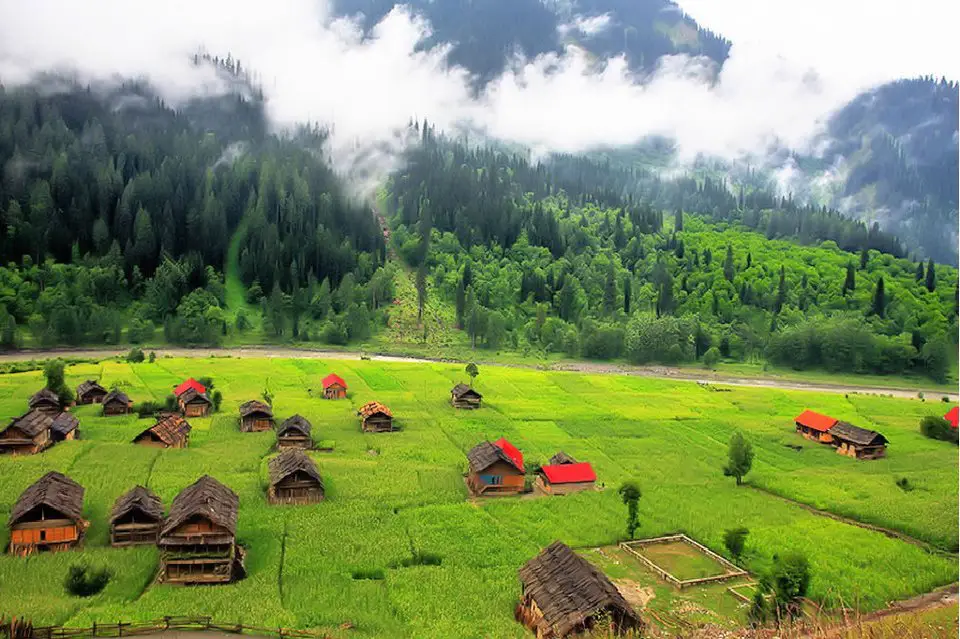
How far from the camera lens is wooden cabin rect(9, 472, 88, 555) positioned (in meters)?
40.2

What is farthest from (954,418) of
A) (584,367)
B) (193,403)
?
(193,403)

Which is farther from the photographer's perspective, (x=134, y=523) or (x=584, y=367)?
(x=584, y=367)

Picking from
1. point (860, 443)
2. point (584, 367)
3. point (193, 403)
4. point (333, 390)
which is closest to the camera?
point (860, 443)

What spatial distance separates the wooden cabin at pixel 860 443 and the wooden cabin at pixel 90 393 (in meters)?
80.5

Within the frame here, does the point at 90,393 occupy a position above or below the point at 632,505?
above

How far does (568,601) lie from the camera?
3350 centimetres

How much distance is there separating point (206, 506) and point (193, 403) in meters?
38.4

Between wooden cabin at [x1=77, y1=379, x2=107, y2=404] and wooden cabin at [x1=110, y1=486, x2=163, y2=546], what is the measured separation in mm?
41643

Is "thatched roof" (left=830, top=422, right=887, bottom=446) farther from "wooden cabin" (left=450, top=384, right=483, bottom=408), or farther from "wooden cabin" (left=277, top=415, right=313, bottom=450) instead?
"wooden cabin" (left=277, top=415, right=313, bottom=450)

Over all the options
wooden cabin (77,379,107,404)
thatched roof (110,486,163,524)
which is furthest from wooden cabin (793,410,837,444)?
wooden cabin (77,379,107,404)

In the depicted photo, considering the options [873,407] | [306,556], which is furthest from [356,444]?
[873,407]

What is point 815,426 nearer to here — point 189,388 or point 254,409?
point 254,409

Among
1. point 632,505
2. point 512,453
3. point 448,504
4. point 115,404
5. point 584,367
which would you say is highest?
point 584,367

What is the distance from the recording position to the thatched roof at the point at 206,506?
129 ft
